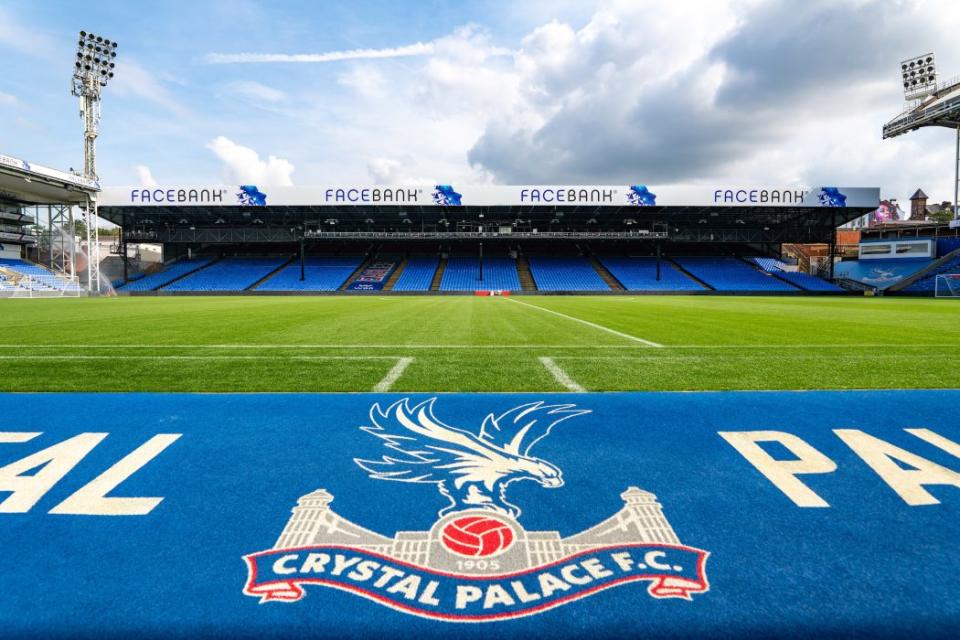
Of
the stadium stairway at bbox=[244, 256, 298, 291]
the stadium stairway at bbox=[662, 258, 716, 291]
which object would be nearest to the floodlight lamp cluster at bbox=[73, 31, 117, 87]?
the stadium stairway at bbox=[244, 256, 298, 291]

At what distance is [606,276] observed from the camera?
45781 mm

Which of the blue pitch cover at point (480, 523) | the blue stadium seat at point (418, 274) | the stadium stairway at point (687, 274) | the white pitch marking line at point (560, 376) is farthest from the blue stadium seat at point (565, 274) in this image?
the blue pitch cover at point (480, 523)

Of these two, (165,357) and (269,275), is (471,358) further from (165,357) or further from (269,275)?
(269,275)

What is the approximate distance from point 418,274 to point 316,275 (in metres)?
9.74

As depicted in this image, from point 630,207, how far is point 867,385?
128 ft

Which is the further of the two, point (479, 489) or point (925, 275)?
point (925, 275)

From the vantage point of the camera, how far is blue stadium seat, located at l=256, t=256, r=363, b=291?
42406 millimetres

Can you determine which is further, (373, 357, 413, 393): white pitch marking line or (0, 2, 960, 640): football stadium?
(373, 357, 413, 393): white pitch marking line

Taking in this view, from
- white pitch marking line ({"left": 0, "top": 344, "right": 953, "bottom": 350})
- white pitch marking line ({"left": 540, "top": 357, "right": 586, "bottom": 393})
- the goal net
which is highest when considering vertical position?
the goal net

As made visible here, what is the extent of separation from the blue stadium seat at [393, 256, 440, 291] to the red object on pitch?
132 feet

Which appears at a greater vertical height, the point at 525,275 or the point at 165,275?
the point at 525,275

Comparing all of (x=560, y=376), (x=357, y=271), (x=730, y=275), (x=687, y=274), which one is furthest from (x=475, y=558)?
(x=730, y=275)

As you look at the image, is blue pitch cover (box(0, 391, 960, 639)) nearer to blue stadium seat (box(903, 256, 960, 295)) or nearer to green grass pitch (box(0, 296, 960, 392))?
green grass pitch (box(0, 296, 960, 392))

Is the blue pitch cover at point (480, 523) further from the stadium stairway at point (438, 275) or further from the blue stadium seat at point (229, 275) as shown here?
the blue stadium seat at point (229, 275)
